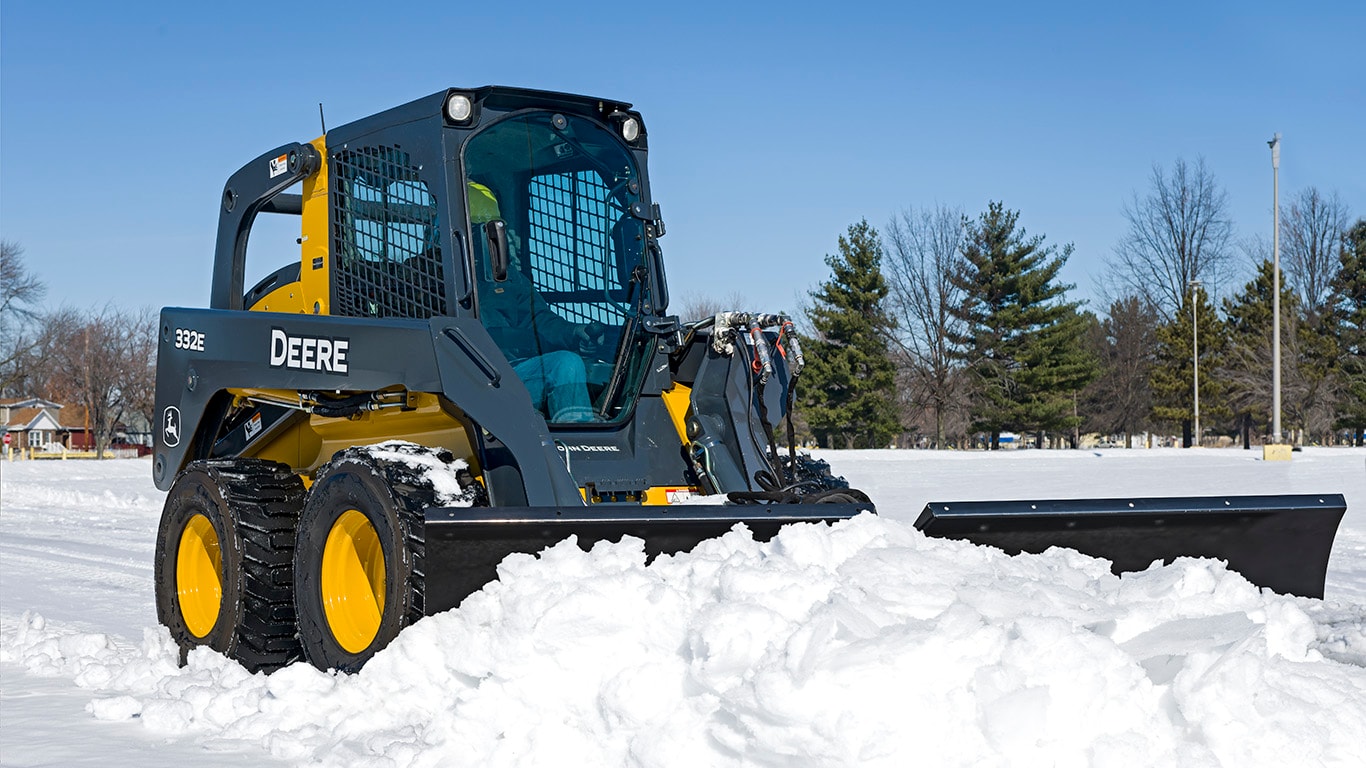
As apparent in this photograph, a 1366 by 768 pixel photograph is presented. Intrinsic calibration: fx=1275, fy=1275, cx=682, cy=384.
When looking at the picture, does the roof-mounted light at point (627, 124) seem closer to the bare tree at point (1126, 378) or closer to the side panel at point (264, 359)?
the side panel at point (264, 359)

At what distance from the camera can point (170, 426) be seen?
6477mm

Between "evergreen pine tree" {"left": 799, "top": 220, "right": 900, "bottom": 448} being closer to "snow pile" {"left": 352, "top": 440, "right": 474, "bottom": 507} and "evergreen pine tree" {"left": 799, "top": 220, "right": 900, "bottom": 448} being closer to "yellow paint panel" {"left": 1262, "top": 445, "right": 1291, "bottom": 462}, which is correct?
"yellow paint panel" {"left": 1262, "top": 445, "right": 1291, "bottom": 462}

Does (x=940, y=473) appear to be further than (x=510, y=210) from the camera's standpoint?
Yes

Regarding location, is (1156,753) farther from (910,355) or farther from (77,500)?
(910,355)

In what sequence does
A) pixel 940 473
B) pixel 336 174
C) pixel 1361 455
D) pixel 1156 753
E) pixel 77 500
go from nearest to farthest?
1. pixel 1156 753
2. pixel 336 174
3. pixel 77 500
4. pixel 940 473
5. pixel 1361 455

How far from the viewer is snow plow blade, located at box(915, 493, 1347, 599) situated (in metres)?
4.88

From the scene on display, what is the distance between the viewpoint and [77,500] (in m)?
19.1

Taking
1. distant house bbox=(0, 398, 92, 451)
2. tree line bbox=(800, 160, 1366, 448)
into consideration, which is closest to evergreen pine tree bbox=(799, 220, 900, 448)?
tree line bbox=(800, 160, 1366, 448)

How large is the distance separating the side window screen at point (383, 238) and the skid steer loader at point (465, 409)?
0.05 ft

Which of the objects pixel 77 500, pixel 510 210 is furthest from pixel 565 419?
pixel 77 500

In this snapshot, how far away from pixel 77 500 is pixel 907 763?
18.7 m

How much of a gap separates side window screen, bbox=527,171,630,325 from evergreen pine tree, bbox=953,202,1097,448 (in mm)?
39822

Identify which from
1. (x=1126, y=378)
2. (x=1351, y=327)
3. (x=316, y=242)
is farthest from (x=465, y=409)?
(x=1126, y=378)

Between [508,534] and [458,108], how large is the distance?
6.73 ft
